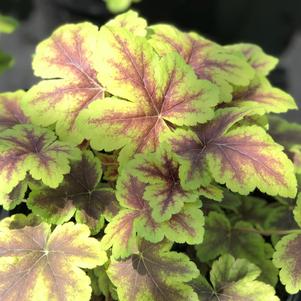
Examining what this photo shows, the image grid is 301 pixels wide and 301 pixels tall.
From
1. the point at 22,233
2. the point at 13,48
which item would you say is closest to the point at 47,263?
the point at 22,233

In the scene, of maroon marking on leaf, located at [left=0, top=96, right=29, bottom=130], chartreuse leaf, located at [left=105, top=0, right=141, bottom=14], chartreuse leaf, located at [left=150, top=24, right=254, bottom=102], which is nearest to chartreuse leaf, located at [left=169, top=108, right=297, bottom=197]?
chartreuse leaf, located at [left=150, top=24, right=254, bottom=102]

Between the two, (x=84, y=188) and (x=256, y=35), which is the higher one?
(x=84, y=188)

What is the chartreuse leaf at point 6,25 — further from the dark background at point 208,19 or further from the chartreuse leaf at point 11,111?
the chartreuse leaf at point 11,111

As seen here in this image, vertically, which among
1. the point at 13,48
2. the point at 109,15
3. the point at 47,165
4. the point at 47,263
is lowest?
the point at 13,48

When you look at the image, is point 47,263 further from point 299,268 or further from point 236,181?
point 299,268

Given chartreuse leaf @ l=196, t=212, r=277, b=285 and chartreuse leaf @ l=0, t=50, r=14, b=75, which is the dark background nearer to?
chartreuse leaf @ l=0, t=50, r=14, b=75

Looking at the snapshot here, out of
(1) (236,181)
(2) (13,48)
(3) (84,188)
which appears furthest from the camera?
(2) (13,48)

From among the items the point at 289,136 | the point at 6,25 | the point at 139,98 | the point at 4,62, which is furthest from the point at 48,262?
the point at 6,25

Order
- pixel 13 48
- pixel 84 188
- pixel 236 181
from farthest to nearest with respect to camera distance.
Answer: pixel 13 48, pixel 84 188, pixel 236 181
